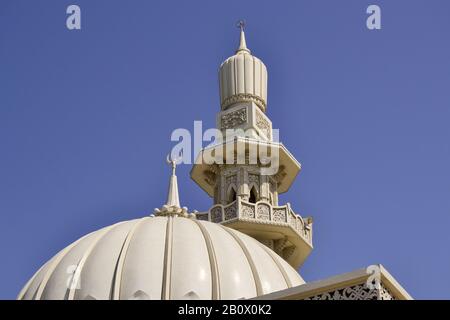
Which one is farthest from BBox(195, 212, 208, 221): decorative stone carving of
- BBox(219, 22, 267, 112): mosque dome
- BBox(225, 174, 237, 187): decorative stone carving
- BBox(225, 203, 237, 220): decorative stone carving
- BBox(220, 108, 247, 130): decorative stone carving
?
BBox(219, 22, 267, 112): mosque dome

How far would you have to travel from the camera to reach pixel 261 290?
1505 centimetres

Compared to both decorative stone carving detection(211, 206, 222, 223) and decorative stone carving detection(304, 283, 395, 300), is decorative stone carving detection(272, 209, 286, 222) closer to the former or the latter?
decorative stone carving detection(211, 206, 222, 223)

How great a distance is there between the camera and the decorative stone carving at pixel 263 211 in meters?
21.7

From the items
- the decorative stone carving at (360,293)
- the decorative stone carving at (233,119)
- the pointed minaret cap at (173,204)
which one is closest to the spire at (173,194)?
the pointed minaret cap at (173,204)

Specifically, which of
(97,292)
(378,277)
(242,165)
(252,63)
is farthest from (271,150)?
(378,277)

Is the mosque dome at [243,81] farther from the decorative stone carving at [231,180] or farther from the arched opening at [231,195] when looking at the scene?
the arched opening at [231,195]

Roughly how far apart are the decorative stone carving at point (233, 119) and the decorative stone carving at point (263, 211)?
3290mm

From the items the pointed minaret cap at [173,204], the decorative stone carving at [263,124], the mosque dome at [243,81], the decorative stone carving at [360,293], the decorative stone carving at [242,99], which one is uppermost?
the mosque dome at [243,81]

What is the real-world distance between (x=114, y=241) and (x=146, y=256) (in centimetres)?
102

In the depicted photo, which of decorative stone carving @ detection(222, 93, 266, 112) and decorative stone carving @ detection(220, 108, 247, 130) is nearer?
decorative stone carving @ detection(220, 108, 247, 130)

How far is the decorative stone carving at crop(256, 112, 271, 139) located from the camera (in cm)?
2441

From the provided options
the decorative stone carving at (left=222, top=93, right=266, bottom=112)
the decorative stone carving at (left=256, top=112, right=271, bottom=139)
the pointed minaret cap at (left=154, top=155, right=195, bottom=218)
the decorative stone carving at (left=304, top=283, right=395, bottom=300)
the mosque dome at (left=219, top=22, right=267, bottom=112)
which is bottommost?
the decorative stone carving at (left=304, top=283, right=395, bottom=300)
